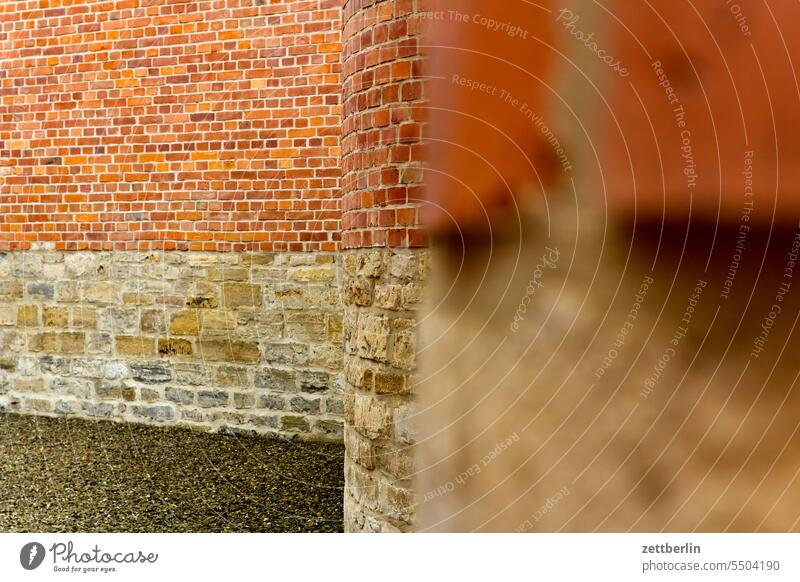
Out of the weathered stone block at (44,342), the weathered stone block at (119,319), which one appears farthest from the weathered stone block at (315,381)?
the weathered stone block at (44,342)

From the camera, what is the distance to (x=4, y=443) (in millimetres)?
5234

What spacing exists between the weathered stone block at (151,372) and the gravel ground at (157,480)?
35cm

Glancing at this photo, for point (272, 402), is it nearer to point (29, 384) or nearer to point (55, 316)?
point (55, 316)

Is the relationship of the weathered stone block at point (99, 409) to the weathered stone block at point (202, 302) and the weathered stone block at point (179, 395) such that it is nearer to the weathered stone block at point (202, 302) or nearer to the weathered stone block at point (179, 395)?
the weathered stone block at point (179, 395)

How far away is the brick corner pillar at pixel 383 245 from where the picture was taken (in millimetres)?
2287

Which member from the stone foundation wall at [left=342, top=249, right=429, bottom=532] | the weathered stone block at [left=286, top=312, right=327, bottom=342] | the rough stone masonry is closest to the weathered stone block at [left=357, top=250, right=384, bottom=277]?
the stone foundation wall at [left=342, top=249, right=429, bottom=532]

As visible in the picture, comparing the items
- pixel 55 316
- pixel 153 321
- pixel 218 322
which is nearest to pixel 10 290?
pixel 55 316

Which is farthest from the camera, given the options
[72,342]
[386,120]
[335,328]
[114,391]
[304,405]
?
[72,342]

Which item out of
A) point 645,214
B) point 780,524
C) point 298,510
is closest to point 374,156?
point 645,214

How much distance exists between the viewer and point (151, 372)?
538cm

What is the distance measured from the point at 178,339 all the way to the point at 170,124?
1.53m

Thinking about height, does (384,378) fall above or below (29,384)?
above

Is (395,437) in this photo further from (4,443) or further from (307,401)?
(4,443)
